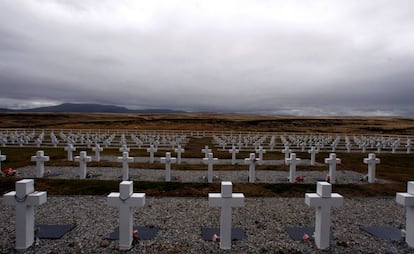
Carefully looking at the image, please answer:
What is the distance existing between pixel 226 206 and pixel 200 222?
165 centimetres

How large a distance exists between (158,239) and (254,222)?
7.89 feet

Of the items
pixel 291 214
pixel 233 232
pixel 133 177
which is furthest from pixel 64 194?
pixel 291 214

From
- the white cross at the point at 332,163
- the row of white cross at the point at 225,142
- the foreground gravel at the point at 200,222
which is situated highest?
the white cross at the point at 332,163

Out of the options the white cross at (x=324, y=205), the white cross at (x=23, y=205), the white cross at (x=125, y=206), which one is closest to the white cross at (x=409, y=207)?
the white cross at (x=324, y=205)

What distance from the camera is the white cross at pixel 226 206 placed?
5176 millimetres

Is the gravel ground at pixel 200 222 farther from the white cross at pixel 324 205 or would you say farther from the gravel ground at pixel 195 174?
the gravel ground at pixel 195 174

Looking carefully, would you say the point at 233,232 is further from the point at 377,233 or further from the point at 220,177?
the point at 220,177

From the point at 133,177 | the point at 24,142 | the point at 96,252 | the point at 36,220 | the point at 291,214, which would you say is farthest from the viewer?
the point at 24,142

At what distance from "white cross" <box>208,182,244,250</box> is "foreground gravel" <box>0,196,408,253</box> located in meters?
0.21

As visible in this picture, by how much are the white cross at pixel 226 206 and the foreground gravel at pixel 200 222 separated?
0.21 meters

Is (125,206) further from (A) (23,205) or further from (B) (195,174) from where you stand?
(B) (195,174)

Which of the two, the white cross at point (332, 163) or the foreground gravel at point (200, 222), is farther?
the white cross at point (332, 163)

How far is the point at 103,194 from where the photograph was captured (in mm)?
9164

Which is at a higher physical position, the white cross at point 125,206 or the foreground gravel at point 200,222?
the white cross at point 125,206
